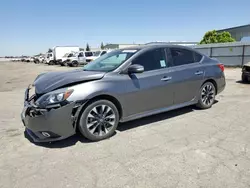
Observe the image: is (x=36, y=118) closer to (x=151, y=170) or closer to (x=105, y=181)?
(x=105, y=181)

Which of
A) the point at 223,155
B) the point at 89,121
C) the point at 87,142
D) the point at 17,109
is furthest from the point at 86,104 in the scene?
the point at 17,109

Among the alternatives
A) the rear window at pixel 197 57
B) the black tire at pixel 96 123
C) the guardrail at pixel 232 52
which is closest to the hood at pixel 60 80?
the black tire at pixel 96 123

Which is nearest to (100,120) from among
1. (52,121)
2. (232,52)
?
(52,121)

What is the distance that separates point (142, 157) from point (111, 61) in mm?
2114

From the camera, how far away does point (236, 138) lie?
380 centimetres

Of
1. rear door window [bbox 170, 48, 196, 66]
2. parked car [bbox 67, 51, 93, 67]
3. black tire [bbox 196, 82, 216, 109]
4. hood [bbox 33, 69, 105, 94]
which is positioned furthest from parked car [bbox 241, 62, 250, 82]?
parked car [bbox 67, 51, 93, 67]

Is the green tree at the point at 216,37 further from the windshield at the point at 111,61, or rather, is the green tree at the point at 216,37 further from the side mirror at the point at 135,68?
the side mirror at the point at 135,68

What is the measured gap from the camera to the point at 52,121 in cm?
342

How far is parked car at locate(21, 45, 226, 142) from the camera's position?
350 centimetres

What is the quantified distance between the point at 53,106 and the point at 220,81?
423 cm

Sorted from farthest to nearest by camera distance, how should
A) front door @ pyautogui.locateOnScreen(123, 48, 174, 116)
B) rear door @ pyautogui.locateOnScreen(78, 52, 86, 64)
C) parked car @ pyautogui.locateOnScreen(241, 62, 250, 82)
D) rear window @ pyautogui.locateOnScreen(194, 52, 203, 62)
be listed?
rear door @ pyautogui.locateOnScreen(78, 52, 86, 64) → parked car @ pyautogui.locateOnScreen(241, 62, 250, 82) → rear window @ pyautogui.locateOnScreen(194, 52, 203, 62) → front door @ pyautogui.locateOnScreen(123, 48, 174, 116)

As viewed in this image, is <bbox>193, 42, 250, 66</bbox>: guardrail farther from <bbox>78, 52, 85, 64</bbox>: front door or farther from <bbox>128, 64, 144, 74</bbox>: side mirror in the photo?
<bbox>128, 64, 144, 74</bbox>: side mirror

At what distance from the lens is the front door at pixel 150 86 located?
4.12 metres

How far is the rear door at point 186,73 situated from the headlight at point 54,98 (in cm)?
228
